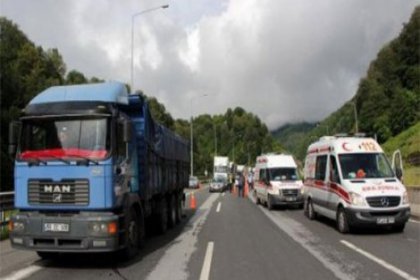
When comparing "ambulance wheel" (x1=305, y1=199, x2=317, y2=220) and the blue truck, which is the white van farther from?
the blue truck

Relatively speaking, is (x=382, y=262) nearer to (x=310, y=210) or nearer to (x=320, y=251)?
(x=320, y=251)

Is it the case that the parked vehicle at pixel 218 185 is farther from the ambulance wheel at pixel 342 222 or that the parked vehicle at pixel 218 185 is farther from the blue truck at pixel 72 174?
the blue truck at pixel 72 174

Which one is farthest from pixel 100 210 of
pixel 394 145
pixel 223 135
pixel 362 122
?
pixel 223 135

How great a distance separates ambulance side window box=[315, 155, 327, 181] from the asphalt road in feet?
6.47

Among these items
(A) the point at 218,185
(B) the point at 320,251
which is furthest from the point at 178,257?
(A) the point at 218,185

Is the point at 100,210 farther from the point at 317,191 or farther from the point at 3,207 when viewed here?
the point at 317,191

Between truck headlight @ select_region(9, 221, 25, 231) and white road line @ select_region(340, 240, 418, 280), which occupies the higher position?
truck headlight @ select_region(9, 221, 25, 231)

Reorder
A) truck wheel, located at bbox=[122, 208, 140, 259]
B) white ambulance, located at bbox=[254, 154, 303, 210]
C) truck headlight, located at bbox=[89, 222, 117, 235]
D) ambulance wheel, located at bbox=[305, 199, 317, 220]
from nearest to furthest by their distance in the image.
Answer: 1. truck headlight, located at bbox=[89, 222, 117, 235]
2. truck wheel, located at bbox=[122, 208, 140, 259]
3. ambulance wheel, located at bbox=[305, 199, 317, 220]
4. white ambulance, located at bbox=[254, 154, 303, 210]

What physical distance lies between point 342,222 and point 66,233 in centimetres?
829

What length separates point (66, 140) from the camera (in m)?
11.8

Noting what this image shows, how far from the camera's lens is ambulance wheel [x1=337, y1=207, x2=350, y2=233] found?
16.9 meters

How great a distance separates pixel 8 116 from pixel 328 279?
47015mm

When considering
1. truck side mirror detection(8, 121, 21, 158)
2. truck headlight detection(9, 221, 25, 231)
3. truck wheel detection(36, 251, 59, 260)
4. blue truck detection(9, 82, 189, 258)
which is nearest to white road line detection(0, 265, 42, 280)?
blue truck detection(9, 82, 189, 258)

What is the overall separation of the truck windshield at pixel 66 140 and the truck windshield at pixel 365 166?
327 inches
